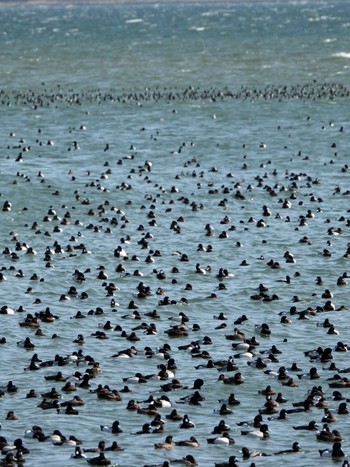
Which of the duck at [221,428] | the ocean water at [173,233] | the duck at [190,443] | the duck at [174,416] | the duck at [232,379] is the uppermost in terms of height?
the duck at [190,443]

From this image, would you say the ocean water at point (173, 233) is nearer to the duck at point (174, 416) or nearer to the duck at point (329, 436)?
the duck at point (329, 436)

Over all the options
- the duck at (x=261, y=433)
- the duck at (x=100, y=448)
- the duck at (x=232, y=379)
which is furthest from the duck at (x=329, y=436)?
the duck at (x=100, y=448)

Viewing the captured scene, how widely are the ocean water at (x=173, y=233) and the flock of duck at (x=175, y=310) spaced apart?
0.13 metres

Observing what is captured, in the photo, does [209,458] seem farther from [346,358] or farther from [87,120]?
[87,120]

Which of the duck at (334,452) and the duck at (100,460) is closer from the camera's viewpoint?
the duck at (100,460)

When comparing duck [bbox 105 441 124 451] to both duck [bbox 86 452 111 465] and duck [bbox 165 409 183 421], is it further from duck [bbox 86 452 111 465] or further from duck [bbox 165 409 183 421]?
duck [bbox 165 409 183 421]

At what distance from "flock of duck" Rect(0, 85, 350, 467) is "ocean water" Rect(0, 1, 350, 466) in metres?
0.13

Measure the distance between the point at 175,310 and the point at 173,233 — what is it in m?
16.2

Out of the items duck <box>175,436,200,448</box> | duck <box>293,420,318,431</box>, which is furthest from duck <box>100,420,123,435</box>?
duck <box>293,420,318,431</box>

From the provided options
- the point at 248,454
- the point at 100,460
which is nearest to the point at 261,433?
the point at 248,454

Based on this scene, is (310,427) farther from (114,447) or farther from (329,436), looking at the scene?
(114,447)

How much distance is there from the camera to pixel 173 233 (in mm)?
74750

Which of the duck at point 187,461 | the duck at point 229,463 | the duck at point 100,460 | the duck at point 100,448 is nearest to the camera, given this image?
the duck at point 229,463

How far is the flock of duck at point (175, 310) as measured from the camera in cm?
4350
